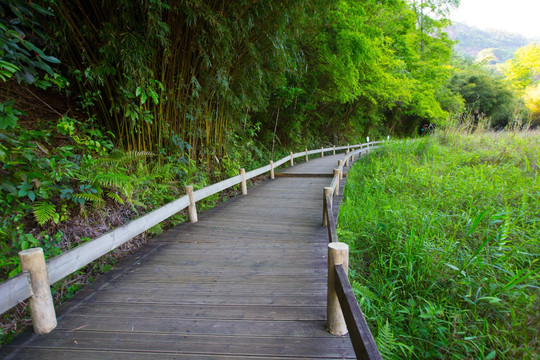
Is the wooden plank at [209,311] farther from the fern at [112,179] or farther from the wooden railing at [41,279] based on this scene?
the fern at [112,179]

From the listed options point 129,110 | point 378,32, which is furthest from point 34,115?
point 378,32

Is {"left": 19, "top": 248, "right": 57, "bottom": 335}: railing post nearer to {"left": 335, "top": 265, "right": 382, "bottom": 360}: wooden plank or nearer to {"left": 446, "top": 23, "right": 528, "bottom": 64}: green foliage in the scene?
{"left": 335, "top": 265, "right": 382, "bottom": 360}: wooden plank

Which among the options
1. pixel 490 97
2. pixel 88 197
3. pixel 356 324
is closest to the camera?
pixel 356 324

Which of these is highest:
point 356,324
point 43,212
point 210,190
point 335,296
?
point 43,212

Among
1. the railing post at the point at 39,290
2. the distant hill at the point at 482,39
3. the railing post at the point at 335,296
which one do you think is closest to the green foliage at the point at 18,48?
the railing post at the point at 39,290

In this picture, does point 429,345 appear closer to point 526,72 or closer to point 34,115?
point 34,115

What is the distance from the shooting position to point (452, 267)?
2502 mm

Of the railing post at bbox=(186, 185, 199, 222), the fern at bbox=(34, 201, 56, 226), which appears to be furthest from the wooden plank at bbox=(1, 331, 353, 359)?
the railing post at bbox=(186, 185, 199, 222)

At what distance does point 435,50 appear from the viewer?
781 inches

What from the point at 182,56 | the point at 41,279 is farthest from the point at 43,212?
the point at 182,56

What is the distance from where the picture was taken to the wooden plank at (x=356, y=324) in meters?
1.13

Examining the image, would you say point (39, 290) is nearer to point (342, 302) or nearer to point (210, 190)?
point (342, 302)

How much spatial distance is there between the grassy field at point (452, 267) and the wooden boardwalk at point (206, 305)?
0.62 metres

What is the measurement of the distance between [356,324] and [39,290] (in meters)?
1.95
